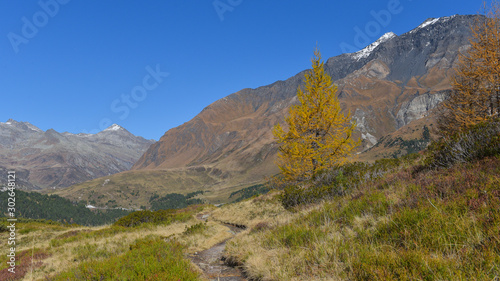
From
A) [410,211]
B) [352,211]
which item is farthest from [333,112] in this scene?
[410,211]

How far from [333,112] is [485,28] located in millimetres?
15485

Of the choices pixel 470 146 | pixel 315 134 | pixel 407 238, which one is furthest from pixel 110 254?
pixel 470 146

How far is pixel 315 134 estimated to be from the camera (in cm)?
1678

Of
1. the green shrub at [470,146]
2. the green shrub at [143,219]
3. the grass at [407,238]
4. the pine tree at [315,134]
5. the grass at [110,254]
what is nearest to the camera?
the grass at [407,238]

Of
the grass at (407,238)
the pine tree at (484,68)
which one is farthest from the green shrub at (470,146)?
the pine tree at (484,68)

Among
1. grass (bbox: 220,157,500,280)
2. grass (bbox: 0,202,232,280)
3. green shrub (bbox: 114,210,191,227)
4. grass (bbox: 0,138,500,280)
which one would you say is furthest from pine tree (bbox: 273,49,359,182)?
green shrub (bbox: 114,210,191,227)

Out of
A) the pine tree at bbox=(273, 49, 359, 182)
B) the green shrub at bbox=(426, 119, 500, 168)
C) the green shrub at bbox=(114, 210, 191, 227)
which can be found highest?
the pine tree at bbox=(273, 49, 359, 182)

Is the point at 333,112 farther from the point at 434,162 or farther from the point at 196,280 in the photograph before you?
the point at 196,280

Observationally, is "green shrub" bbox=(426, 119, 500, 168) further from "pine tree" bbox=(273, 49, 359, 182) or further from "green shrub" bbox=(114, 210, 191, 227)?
"green shrub" bbox=(114, 210, 191, 227)

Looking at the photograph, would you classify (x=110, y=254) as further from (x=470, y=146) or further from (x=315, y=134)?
(x=470, y=146)

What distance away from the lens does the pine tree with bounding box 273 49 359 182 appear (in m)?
16.0

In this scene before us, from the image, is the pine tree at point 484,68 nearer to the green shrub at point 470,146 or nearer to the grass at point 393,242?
the green shrub at point 470,146

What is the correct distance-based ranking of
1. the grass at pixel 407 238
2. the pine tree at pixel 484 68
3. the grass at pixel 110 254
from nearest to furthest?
the grass at pixel 407 238
the grass at pixel 110 254
the pine tree at pixel 484 68

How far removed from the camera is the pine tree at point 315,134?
52.5 ft
